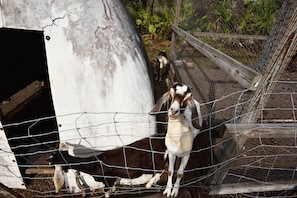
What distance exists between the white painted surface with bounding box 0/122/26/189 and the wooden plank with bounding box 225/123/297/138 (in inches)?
78.7

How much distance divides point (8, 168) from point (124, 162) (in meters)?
1.25

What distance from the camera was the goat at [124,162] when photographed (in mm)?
2367

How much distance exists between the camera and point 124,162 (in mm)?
2467

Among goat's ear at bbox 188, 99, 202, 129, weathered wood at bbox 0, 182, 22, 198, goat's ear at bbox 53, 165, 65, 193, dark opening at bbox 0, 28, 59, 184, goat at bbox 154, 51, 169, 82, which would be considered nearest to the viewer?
goat's ear at bbox 53, 165, 65, 193

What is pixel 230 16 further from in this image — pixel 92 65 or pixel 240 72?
pixel 92 65

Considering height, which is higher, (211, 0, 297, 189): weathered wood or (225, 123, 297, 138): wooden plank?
(211, 0, 297, 189): weathered wood

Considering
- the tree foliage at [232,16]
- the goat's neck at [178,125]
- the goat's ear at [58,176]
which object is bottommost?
the goat's ear at [58,176]

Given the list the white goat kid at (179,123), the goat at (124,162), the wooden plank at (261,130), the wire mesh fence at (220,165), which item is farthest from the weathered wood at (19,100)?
the wooden plank at (261,130)

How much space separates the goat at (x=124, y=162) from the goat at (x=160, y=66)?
342 centimetres

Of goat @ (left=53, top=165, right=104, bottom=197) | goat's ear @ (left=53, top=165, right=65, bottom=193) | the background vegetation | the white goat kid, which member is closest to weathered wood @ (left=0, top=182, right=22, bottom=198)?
goat @ (left=53, top=165, right=104, bottom=197)

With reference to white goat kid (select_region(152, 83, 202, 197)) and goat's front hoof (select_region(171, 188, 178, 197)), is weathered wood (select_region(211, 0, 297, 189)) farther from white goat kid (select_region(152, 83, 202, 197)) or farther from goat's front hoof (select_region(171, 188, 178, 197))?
goat's front hoof (select_region(171, 188, 178, 197))

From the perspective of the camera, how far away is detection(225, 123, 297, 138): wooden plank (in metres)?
1.98

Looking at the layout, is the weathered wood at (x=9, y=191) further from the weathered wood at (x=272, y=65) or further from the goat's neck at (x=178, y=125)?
the weathered wood at (x=272, y=65)

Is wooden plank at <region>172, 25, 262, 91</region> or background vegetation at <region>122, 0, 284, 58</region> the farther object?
background vegetation at <region>122, 0, 284, 58</region>
